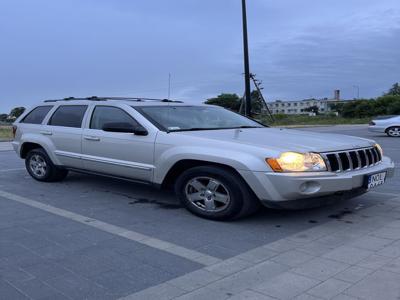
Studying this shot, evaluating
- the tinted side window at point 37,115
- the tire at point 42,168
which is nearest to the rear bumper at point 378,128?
the tire at point 42,168

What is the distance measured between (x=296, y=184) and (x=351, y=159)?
3.05 feet

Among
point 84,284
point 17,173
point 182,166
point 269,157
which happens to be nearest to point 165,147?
point 182,166

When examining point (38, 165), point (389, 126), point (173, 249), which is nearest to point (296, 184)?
point (173, 249)

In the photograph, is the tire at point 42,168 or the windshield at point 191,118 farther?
the tire at point 42,168

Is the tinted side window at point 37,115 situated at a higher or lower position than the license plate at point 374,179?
higher

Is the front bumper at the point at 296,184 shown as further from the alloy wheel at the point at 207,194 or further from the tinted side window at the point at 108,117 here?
the tinted side window at the point at 108,117

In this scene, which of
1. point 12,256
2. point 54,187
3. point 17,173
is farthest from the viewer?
point 17,173

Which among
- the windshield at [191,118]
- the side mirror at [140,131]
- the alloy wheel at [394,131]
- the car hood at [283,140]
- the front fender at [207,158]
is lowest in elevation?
the alloy wheel at [394,131]

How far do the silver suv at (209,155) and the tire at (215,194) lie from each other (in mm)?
11

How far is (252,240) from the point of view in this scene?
15.3 feet

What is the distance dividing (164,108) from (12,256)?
3.01m

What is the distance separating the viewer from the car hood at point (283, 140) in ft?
16.7

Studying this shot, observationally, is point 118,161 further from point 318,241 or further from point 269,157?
point 318,241

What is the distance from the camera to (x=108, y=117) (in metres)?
6.60
